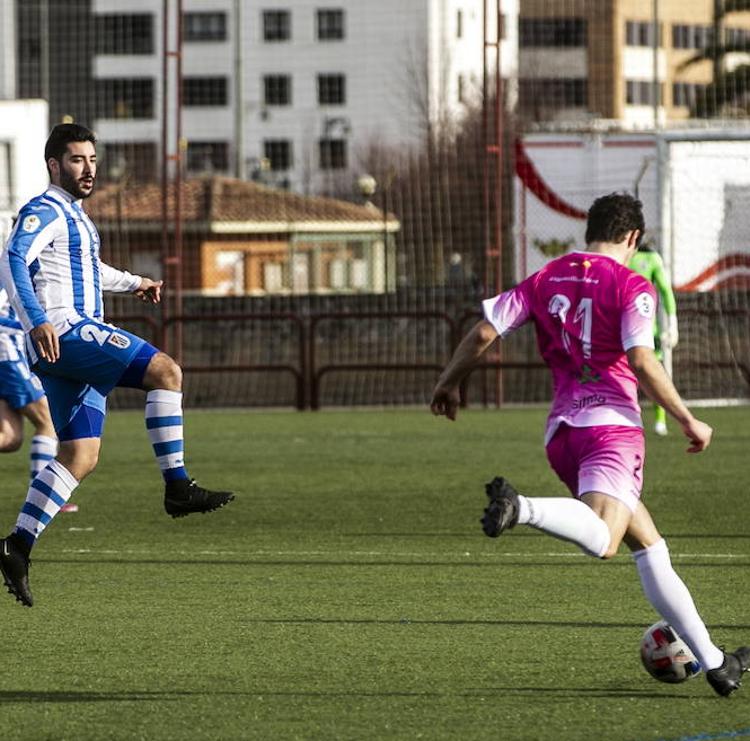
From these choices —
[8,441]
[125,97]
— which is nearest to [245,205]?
[8,441]

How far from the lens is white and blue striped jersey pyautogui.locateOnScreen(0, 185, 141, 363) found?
849 cm

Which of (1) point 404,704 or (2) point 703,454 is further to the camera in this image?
(2) point 703,454

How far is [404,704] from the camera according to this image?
654 centimetres

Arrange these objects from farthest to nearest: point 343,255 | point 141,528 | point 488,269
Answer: point 343,255 < point 488,269 < point 141,528

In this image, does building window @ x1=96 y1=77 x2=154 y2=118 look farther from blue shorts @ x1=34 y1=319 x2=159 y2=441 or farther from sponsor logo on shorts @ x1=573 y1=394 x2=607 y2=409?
sponsor logo on shorts @ x1=573 y1=394 x2=607 y2=409

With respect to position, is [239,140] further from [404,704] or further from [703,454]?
[404,704]

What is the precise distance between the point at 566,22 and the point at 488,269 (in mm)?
58096

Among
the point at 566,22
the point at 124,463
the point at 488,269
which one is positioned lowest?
the point at 124,463

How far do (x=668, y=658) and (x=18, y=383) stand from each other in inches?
282

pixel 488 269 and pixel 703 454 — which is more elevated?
pixel 488 269

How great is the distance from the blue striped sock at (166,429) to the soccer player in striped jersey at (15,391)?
419cm

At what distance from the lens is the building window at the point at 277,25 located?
264 feet

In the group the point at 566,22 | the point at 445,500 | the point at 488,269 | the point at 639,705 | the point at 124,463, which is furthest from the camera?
the point at 566,22

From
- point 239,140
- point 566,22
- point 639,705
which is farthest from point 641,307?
point 566,22
